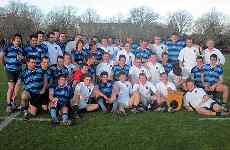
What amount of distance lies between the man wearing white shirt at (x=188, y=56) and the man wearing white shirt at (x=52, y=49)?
3.66 metres

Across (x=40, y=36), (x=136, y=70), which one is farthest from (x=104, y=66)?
(x=40, y=36)

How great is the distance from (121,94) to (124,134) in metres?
2.59

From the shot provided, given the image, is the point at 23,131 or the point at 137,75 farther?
the point at 137,75

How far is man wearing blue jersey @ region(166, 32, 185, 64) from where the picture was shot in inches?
447

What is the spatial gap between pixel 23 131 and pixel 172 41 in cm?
592

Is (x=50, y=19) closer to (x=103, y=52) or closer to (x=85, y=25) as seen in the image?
(x=85, y=25)

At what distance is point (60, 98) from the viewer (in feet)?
27.5

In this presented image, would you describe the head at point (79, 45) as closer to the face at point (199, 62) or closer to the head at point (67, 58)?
the head at point (67, 58)

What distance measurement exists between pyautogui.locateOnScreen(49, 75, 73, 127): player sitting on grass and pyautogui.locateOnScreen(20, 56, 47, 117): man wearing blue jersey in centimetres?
33

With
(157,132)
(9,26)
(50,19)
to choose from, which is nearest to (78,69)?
(157,132)

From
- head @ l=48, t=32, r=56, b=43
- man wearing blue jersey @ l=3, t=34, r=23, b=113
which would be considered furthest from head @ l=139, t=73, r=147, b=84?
man wearing blue jersey @ l=3, t=34, r=23, b=113

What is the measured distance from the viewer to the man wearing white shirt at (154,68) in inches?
416

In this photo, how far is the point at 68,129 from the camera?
24.4 feet

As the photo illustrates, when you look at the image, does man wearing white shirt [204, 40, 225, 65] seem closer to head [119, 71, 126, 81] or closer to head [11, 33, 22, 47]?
head [119, 71, 126, 81]
